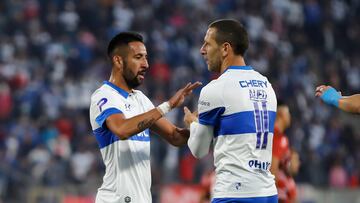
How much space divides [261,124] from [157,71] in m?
15.9

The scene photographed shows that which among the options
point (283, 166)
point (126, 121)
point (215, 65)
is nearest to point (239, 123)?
point (215, 65)

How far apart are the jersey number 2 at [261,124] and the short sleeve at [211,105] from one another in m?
0.26

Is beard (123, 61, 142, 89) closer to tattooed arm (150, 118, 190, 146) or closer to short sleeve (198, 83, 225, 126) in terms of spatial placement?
tattooed arm (150, 118, 190, 146)

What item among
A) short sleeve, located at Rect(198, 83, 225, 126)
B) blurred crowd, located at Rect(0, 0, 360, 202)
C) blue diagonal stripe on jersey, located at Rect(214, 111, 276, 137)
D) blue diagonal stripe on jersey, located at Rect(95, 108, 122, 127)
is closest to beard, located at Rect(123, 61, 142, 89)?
blue diagonal stripe on jersey, located at Rect(95, 108, 122, 127)

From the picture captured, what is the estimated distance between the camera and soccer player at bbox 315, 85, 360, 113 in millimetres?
7375

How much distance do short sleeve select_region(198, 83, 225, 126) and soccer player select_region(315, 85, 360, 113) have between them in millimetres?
979

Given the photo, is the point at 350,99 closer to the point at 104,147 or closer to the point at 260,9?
the point at 104,147

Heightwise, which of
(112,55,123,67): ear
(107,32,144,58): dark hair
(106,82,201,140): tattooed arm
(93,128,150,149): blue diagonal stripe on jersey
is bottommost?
(93,128,150,149): blue diagonal stripe on jersey

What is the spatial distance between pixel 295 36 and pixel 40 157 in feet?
31.1

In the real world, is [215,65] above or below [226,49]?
below

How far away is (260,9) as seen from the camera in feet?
87.1

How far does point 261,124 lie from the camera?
707cm

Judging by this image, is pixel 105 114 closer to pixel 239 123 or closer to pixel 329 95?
pixel 239 123

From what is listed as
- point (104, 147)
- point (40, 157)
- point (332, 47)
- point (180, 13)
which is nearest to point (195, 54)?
point (180, 13)
